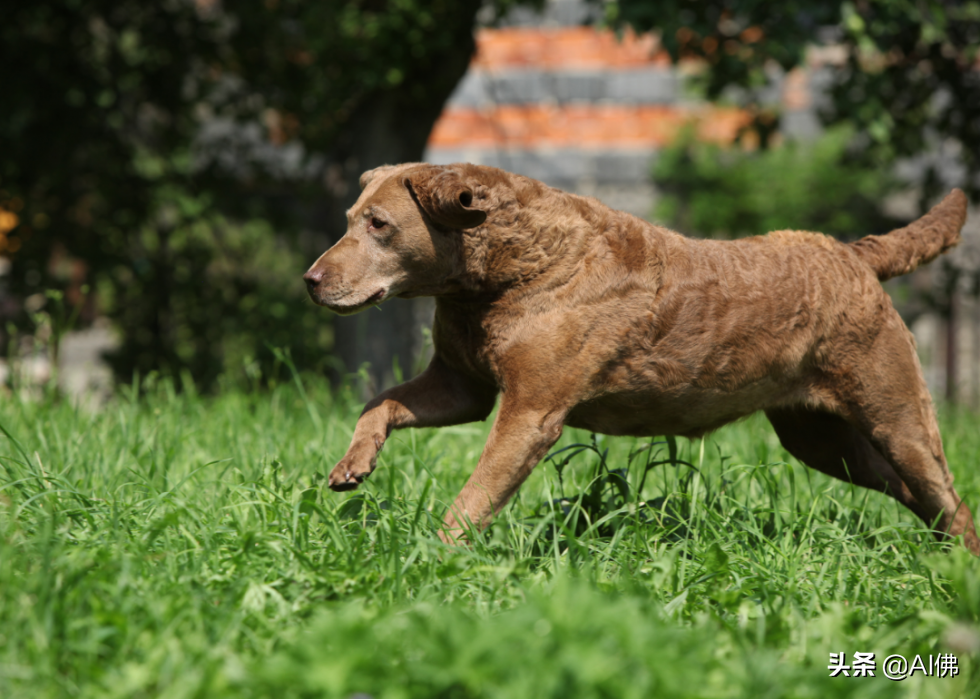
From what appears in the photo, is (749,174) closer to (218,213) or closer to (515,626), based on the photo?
(218,213)

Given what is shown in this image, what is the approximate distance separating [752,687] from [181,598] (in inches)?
56.2

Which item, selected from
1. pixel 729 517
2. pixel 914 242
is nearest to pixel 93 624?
pixel 729 517

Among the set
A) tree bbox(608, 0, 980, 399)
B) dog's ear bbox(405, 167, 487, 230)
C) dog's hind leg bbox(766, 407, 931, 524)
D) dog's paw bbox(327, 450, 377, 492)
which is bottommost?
dog's hind leg bbox(766, 407, 931, 524)

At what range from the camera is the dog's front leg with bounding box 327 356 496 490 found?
3088 mm

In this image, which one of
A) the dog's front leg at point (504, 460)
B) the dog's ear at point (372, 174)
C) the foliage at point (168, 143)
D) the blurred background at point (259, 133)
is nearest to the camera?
the dog's front leg at point (504, 460)

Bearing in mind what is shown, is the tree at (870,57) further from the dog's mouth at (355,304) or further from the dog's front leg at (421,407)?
the dog's mouth at (355,304)

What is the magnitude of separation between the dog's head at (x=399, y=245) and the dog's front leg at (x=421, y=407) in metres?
0.37

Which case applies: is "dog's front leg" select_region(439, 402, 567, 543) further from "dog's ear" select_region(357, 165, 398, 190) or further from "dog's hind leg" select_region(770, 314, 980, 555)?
"dog's hind leg" select_region(770, 314, 980, 555)

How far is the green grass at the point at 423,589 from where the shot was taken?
2.02 m

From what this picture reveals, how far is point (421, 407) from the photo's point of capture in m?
3.32

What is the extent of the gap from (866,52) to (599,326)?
3.85 m

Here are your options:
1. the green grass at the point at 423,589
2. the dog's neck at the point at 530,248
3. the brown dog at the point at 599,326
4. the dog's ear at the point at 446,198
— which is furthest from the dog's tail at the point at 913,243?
the dog's ear at the point at 446,198

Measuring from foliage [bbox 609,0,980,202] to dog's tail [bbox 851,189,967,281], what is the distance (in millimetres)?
2138

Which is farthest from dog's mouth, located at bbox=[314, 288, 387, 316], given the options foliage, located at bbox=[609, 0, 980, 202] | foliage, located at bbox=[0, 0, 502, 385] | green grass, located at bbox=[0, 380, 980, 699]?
foliage, located at bbox=[0, 0, 502, 385]
